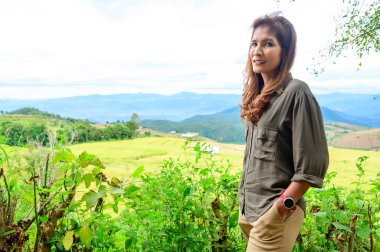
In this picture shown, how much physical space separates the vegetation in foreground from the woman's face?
75cm

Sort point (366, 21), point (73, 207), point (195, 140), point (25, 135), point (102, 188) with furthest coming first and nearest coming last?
1. point (366, 21)
2. point (195, 140)
3. point (25, 135)
4. point (73, 207)
5. point (102, 188)

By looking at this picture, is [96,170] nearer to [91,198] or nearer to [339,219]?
[91,198]

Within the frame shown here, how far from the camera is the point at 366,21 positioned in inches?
183

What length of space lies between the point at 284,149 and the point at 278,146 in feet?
0.10

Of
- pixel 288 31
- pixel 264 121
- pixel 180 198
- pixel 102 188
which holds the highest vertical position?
pixel 288 31

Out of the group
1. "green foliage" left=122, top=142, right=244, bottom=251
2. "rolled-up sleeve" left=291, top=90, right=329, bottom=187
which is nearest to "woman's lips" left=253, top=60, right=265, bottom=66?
"rolled-up sleeve" left=291, top=90, right=329, bottom=187

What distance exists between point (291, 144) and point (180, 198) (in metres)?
0.87

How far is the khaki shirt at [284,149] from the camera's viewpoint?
4.76 feet

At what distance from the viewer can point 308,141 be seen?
144 centimetres

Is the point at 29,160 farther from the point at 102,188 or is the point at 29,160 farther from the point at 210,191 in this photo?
the point at 210,191

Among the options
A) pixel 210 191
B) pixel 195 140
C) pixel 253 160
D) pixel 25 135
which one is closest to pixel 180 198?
pixel 210 191

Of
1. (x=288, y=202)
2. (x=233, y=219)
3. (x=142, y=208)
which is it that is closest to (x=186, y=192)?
(x=142, y=208)

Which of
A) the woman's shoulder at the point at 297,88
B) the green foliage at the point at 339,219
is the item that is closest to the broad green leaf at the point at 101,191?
the woman's shoulder at the point at 297,88

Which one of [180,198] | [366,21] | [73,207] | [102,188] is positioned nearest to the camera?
[102,188]
